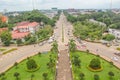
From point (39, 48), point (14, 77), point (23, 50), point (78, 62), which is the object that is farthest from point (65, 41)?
point (14, 77)

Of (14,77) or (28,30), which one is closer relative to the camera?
(14,77)

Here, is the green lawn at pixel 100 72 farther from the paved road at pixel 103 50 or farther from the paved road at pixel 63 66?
the paved road at pixel 103 50

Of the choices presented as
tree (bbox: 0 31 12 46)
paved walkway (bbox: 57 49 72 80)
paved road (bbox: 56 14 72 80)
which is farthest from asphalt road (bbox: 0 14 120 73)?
paved walkway (bbox: 57 49 72 80)

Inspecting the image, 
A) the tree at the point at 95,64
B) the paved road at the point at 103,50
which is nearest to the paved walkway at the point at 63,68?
the tree at the point at 95,64

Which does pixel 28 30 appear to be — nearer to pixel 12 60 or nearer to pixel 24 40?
pixel 24 40

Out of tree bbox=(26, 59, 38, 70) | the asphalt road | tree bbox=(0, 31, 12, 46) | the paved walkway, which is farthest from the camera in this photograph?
tree bbox=(0, 31, 12, 46)

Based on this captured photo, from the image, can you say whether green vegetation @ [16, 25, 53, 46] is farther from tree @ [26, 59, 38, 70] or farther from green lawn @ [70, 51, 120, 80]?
tree @ [26, 59, 38, 70]

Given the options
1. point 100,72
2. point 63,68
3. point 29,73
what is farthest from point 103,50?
point 29,73

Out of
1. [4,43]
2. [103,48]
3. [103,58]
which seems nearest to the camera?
[103,58]
